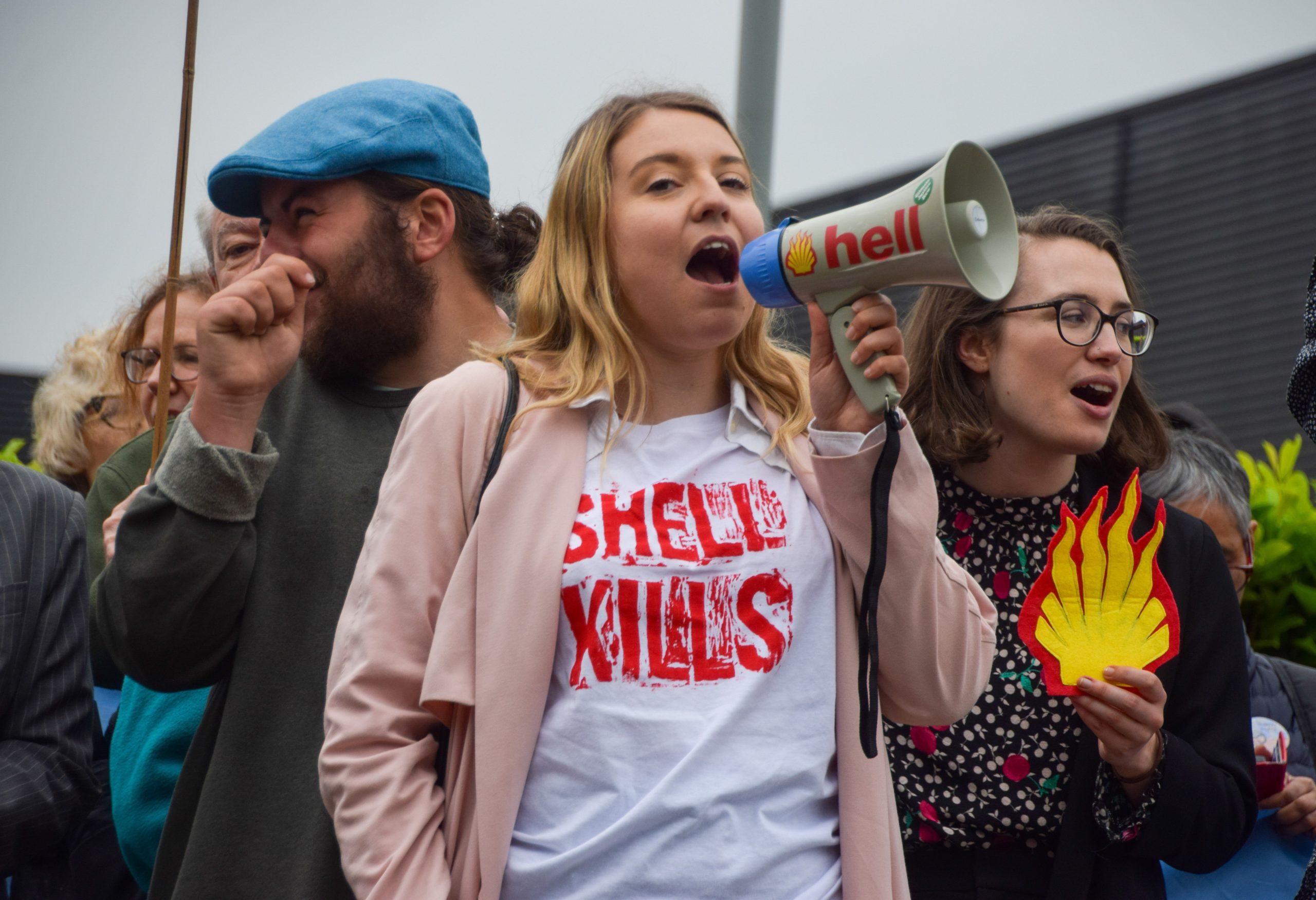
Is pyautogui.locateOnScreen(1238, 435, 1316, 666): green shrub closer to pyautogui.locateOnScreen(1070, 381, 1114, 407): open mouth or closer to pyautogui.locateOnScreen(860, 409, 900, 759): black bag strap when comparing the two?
pyautogui.locateOnScreen(1070, 381, 1114, 407): open mouth

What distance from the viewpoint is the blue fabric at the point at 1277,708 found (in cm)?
320

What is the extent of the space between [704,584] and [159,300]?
310 cm

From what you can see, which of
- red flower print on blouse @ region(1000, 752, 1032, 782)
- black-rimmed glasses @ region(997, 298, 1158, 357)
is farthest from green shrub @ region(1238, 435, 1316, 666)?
red flower print on blouse @ region(1000, 752, 1032, 782)

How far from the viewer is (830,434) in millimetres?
1897

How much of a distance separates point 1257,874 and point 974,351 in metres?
1.30

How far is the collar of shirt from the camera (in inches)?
80.0

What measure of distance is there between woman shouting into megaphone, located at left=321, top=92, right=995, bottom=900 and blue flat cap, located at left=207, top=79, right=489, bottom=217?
0.66m

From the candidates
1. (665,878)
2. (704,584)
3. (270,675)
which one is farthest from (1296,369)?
(270,675)

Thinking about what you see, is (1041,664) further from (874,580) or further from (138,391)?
(138,391)

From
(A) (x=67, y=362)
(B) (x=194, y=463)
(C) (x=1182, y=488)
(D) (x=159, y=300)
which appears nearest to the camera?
(B) (x=194, y=463)

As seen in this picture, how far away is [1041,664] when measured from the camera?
2.33 meters

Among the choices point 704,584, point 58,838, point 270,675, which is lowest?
point 58,838

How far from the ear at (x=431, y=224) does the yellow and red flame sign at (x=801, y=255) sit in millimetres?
996

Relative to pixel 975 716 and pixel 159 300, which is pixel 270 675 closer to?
pixel 975 716
